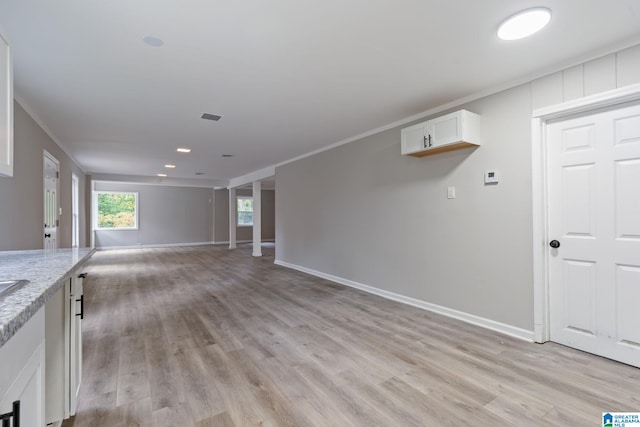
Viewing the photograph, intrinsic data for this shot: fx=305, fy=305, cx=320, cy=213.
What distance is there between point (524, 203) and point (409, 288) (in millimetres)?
1651

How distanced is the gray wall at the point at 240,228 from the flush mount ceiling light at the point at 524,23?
1099 cm

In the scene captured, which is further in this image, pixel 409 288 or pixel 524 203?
pixel 409 288

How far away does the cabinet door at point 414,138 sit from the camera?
3.32 meters

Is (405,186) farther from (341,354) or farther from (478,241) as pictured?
(341,354)

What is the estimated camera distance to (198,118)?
12.4ft

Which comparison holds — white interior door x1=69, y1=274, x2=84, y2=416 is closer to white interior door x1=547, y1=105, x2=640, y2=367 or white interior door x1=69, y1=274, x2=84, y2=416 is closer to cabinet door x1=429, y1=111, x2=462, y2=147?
cabinet door x1=429, y1=111, x2=462, y2=147

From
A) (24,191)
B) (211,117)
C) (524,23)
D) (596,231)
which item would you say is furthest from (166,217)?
(596,231)

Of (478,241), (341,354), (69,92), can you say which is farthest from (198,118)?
(478,241)

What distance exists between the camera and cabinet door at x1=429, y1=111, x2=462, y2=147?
9.77 ft

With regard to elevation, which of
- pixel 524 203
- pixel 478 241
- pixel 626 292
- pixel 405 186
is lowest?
pixel 626 292

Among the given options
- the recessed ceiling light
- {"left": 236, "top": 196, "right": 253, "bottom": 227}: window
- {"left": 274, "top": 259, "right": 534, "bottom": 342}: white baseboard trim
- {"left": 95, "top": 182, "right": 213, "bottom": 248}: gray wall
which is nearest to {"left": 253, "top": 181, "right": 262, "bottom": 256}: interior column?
{"left": 274, "top": 259, "right": 534, "bottom": 342}: white baseboard trim

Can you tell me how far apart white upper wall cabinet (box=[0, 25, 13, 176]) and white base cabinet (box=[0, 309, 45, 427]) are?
0.93m

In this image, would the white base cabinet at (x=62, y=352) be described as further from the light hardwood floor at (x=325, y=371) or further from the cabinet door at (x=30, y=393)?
the cabinet door at (x=30, y=393)

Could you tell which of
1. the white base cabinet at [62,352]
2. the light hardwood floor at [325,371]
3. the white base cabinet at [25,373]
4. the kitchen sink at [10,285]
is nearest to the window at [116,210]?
the light hardwood floor at [325,371]
